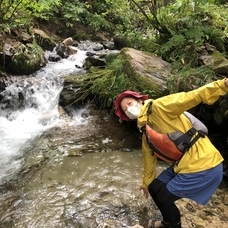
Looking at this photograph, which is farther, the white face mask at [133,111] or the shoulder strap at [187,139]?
the white face mask at [133,111]

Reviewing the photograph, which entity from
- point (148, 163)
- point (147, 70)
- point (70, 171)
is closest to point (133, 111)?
point (148, 163)

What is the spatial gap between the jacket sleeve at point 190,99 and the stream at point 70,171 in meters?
1.60

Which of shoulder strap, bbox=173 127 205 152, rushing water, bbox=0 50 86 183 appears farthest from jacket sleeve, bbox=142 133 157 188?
rushing water, bbox=0 50 86 183

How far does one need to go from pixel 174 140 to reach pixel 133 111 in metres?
0.53

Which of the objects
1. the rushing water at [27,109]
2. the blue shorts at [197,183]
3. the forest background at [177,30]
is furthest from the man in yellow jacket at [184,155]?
the rushing water at [27,109]

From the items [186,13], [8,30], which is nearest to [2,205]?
[186,13]

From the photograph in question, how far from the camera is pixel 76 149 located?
5383 mm

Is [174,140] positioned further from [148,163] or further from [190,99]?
[148,163]

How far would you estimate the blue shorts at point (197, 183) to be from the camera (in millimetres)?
2582

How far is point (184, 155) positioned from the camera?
8.59 feet

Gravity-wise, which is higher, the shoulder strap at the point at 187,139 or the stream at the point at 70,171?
the shoulder strap at the point at 187,139

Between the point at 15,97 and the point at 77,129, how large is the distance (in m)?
2.36

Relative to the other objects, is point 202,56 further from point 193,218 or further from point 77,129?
point 193,218

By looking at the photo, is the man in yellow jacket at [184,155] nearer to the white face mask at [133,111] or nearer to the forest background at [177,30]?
the white face mask at [133,111]
